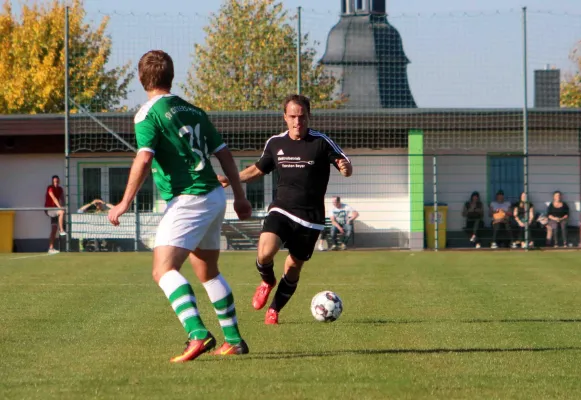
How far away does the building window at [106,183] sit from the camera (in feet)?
83.4

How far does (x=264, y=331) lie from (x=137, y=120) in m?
2.58

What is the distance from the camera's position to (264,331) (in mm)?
8469

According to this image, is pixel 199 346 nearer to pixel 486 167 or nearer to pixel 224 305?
pixel 224 305

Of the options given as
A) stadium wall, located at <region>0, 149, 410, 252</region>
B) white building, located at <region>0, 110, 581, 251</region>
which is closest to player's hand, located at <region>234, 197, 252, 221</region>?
white building, located at <region>0, 110, 581, 251</region>

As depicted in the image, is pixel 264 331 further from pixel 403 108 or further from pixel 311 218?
pixel 403 108

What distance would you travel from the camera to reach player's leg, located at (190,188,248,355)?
270 inches

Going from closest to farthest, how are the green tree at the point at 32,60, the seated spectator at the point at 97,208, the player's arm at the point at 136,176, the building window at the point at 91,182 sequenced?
1. the player's arm at the point at 136,176
2. the seated spectator at the point at 97,208
3. the building window at the point at 91,182
4. the green tree at the point at 32,60

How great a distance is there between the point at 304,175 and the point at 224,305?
2.63 meters

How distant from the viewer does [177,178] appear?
6.61 meters

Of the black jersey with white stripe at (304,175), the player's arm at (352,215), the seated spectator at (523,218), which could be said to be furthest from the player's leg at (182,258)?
the player's arm at (352,215)

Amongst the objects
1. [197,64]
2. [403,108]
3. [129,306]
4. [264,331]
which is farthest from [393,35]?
[264,331]

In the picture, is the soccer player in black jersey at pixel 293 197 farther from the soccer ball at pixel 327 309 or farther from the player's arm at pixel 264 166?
the soccer ball at pixel 327 309

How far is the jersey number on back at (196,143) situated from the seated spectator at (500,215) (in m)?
17.8

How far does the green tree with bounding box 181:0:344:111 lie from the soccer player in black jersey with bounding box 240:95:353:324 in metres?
13.2
